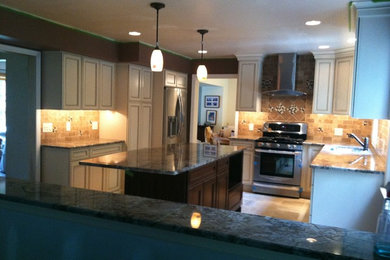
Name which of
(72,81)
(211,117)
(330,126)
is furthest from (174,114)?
(211,117)

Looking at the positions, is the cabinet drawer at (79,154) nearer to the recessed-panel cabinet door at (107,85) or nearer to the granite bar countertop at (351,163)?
the recessed-panel cabinet door at (107,85)

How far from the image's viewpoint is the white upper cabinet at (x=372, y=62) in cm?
303

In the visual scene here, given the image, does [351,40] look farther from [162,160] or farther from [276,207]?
[162,160]

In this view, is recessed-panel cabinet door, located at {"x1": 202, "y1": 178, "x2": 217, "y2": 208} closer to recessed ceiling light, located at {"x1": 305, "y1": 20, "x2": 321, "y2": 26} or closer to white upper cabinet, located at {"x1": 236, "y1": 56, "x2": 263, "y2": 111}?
recessed ceiling light, located at {"x1": 305, "y1": 20, "x2": 321, "y2": 26}

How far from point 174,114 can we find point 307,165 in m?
2.59

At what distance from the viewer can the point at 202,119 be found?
11.7 meters

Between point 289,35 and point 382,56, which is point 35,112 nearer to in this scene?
point 289,35

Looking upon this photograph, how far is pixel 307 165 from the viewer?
5445 millimetres

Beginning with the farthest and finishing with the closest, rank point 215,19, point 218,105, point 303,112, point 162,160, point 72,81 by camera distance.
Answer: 1. point 218,105
2. point 303,112
3. point 72,81
4. point 215,19
5. point 162,160

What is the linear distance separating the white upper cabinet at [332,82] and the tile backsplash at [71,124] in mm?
3746

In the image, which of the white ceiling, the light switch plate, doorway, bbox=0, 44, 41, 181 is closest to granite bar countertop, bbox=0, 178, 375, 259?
the white ceiling

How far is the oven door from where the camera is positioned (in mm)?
5484

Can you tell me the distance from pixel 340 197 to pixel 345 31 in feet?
6.73

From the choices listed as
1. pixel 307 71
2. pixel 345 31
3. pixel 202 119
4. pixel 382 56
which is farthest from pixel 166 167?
pixel 202 119
